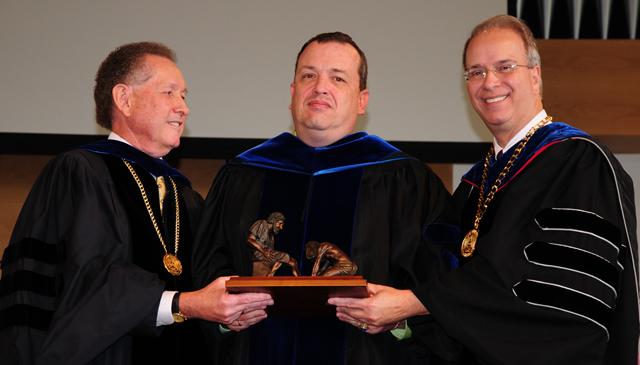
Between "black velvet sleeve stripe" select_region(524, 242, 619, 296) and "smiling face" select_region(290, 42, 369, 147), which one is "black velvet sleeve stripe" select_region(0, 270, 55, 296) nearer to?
"smiling face" select_region(290, 42, 369, 147)

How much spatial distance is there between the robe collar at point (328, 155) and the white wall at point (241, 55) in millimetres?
2697

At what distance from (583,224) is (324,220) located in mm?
1181

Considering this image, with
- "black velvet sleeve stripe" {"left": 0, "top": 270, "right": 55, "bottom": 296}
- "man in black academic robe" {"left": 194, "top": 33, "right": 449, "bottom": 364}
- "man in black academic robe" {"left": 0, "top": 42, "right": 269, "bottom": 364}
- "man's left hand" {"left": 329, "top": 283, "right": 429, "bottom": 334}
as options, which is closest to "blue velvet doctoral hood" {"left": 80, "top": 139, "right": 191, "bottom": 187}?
"man in black academic robe" {"left": 0, "top": 42, "right": 269, "bottom": 364}

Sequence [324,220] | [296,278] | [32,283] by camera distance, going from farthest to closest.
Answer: [324,220] < [32,283] < [296,278]

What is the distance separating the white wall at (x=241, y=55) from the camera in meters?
7.26

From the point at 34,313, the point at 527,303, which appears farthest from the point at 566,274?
the point at 34,313

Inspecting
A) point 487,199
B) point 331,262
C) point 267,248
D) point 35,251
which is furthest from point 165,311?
point 487,199

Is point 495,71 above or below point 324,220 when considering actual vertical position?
above

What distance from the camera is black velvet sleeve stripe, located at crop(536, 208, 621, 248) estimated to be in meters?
A: 3.80

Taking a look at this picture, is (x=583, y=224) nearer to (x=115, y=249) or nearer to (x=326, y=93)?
(x=326, y=93)

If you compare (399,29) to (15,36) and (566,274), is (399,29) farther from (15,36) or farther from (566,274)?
(566,274)

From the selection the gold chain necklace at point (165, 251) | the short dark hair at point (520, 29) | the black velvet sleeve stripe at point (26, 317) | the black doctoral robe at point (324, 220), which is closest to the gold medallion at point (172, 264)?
the gold chain necklace at point (165, 251)

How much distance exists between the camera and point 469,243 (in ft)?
13.8

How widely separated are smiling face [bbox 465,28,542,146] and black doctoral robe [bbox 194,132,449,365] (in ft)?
1.46
